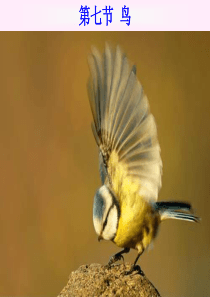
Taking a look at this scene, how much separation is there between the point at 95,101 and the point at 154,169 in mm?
213

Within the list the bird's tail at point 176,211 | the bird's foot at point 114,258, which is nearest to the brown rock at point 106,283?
the bird's foot at point 114,258

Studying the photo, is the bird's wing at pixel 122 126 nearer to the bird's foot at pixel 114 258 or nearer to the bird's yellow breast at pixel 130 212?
the bird's yellow breast at pixel 130 212

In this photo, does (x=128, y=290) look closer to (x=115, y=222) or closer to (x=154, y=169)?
(x=115, y=222)

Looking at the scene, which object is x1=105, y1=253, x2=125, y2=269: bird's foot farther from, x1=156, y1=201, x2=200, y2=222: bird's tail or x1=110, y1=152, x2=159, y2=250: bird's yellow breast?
x1=156, y1=201, x2=200, y2=222: bird's tail

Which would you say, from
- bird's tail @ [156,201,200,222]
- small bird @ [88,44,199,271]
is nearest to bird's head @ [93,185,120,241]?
small bird @ [88,44,199,271]

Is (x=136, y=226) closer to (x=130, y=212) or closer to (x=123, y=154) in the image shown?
(x=130, y=212)

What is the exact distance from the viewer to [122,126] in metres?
1.29

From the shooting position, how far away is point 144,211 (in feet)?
4.36

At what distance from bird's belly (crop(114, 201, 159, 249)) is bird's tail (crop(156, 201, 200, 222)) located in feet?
0.11

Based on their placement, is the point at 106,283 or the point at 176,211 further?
the point at 176,211

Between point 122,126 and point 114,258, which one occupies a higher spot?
point 122,126

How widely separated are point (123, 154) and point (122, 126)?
68 millimetres

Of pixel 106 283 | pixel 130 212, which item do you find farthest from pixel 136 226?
pixel 106 283

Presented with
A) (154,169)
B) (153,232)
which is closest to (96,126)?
(154,169)
